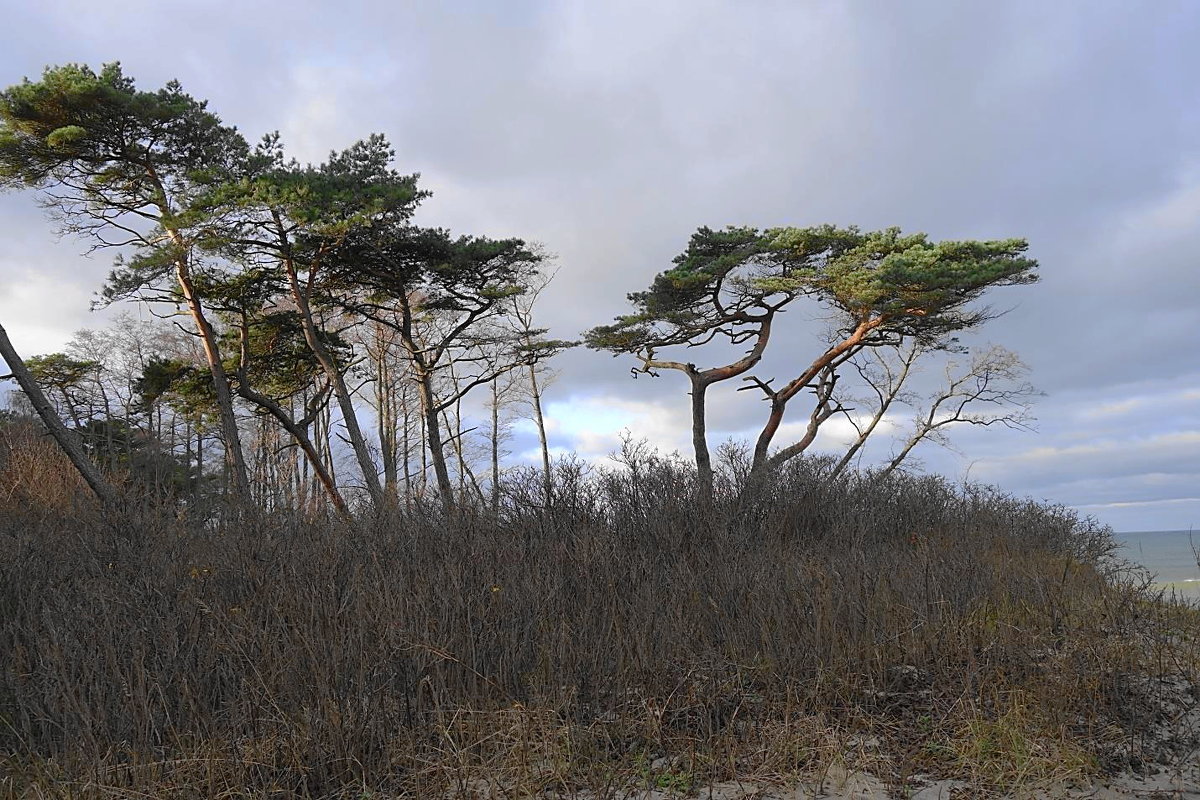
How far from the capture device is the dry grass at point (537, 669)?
4.76m

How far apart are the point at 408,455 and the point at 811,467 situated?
15626 millimetres

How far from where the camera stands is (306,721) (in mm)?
4867

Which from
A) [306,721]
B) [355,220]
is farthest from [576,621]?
[355,220]

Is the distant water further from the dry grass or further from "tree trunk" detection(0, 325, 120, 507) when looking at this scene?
"tree trunk" detection(0, 325, 120, 507)

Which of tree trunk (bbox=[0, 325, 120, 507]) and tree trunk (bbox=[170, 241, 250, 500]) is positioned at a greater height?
tree trunk (bbox=[170, 241, 250, 500])

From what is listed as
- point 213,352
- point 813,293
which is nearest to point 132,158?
point 213,352

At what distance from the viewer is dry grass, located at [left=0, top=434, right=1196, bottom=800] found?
4762 millimetres

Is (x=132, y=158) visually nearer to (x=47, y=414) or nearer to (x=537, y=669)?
(x=47, y=414)

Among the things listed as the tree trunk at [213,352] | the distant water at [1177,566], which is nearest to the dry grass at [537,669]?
the distant water at [1177,566]

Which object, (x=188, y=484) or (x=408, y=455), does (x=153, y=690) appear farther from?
(x=408, y=455)

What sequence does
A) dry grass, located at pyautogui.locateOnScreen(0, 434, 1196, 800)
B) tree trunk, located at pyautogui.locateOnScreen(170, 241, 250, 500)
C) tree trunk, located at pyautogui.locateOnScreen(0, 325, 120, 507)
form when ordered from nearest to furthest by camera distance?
1. dry grass, located at pyautogui.locateOnScreen(0, 434, 1196, 800)
2. tree trunk, located at pyautogui.locateOnScreen(0, 325, 120, 507)
3. tree trunk, located at pyautogui.locateOnScreen(170, 241, 250, 500)

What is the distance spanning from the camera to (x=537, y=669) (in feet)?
18.7

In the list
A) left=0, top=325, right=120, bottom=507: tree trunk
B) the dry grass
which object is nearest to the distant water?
the dry grass

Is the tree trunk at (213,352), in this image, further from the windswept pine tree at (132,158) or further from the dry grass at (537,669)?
the dry grass at (537,669)
